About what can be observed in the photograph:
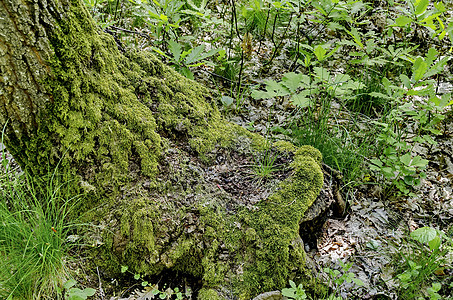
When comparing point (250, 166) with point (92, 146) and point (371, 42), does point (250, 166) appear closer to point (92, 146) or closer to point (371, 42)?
point (92, 146)

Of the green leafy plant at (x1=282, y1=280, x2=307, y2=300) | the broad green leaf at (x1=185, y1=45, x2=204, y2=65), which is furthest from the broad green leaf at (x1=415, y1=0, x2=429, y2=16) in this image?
the green leafy plant at (x1=282, y1=280, x2=307, y2=300)

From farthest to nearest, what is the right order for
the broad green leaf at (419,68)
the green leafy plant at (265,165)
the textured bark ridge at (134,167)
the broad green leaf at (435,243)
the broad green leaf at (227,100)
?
the broad green leaf at (227,100) → the broad green leaf at (419,68) → the green leafy plant at (265,165) → the broad green leaf at (435,243) → the textured bark ridge at (134,167)

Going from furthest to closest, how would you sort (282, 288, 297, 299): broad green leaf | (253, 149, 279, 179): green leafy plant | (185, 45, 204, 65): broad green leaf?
(185, 45, 204, 65): broad green leaf → (253, 149, 279, 179): green leafy plant → (282, 288, 297, 299): broad green leaf

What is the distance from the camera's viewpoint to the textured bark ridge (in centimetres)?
153

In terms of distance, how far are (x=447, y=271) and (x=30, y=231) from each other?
2800 millimetres

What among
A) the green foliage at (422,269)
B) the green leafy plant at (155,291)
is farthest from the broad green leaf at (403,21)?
the green leafy plant at (155,291)

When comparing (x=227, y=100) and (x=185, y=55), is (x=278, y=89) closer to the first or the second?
(x=227, y=100)

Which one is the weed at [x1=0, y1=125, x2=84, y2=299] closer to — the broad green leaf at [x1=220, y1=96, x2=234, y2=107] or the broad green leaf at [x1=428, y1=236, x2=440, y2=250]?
the broad green leaf at [x1=220, y1=96, x2=234, y2=107]

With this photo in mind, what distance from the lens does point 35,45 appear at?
147 cm

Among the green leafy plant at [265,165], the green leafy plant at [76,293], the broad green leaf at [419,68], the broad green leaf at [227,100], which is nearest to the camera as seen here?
the green leafy plant at [76,293]

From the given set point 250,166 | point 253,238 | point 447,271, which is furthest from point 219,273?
Answer: point 447,271

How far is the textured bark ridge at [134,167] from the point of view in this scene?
1.53 m

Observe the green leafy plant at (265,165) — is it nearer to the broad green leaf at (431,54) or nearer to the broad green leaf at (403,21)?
the broad green leaf at (431,54)

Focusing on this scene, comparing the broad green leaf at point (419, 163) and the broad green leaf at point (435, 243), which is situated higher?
the broad green leaf at point (419, 163)
